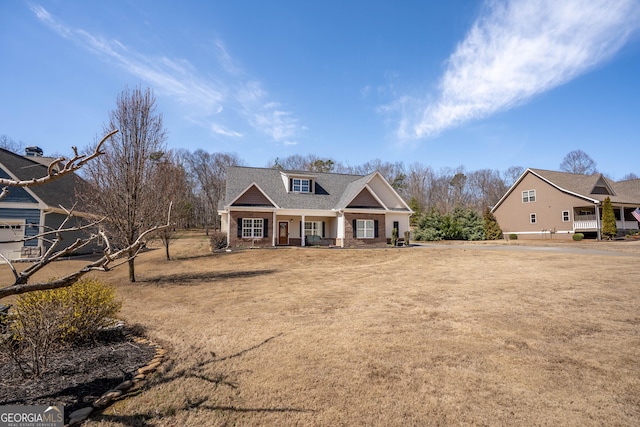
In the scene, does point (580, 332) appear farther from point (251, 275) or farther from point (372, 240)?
point (372, 240)

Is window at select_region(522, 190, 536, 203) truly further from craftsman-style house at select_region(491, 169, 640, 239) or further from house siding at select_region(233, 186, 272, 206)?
house siding at select_region(233, 186, 272, 206)

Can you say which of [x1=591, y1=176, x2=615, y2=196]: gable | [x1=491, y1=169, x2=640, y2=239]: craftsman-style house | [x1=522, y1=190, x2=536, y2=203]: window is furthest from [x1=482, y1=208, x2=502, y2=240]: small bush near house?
[x1=591, y1=176, x2=615, y2=196]: gable

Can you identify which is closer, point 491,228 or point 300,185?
point 300,185

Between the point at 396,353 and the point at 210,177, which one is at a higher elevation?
the point at 210,177

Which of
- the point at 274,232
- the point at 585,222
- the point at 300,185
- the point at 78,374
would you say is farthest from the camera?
the point at 585,222

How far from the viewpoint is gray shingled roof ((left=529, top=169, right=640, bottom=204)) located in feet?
99.2

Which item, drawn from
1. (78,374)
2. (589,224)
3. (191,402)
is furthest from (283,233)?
(589,224)

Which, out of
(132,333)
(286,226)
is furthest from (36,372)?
(286,226)

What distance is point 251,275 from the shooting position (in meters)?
13.1

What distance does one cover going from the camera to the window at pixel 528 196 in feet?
109

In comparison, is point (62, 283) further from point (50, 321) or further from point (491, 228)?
point (491, 228)

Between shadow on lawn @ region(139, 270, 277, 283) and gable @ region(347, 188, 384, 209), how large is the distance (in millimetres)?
12014

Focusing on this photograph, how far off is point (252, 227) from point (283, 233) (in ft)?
10.1

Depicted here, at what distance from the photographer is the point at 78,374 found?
14.0 ft
